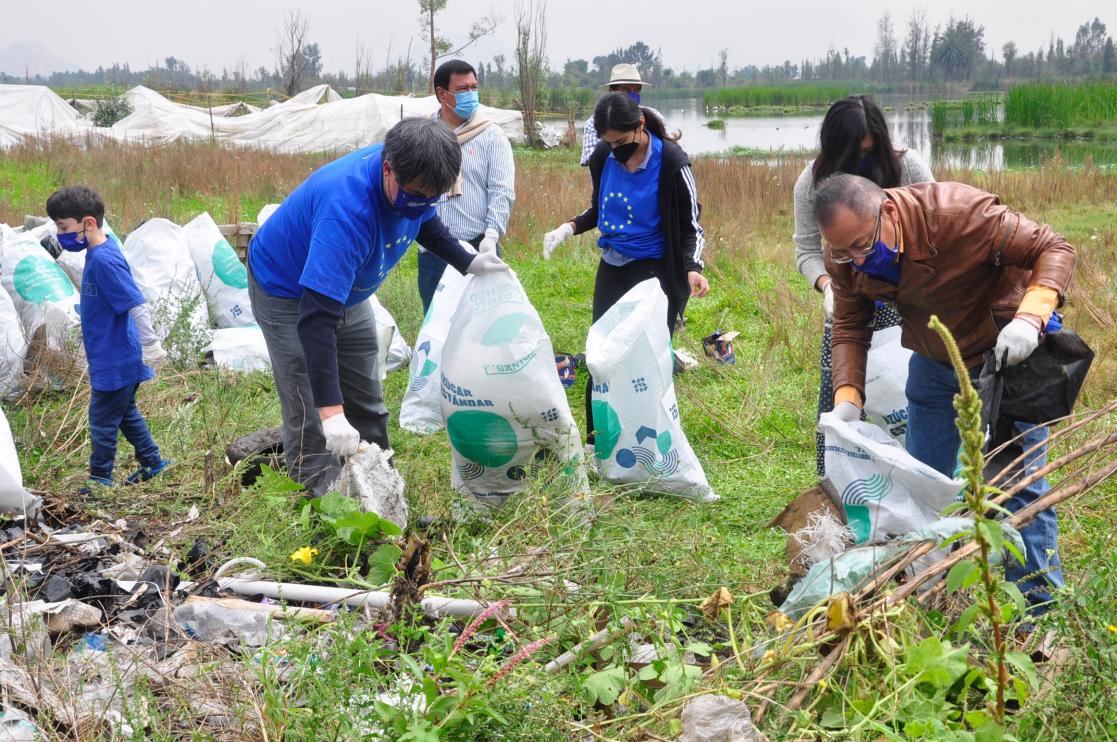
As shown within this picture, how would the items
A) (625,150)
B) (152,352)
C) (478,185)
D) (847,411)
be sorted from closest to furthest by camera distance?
(847,411) → (625,150) → (152,352) → (478,185)

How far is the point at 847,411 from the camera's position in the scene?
2.37 meters

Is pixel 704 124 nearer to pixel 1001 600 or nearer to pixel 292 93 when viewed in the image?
pixel 292 93

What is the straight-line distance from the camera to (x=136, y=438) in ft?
11.6

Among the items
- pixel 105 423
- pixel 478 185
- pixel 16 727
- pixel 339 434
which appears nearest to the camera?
pixel 16 727

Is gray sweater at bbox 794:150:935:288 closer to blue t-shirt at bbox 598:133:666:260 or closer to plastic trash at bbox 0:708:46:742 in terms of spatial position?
blue t-shirt at bbox 598:133:666:260

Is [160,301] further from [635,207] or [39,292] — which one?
[635,207]

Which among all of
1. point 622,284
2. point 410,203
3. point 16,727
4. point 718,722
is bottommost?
point 16,727

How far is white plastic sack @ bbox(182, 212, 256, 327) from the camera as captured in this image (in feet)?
17.0

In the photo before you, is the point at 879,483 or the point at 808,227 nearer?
the point at 879,483

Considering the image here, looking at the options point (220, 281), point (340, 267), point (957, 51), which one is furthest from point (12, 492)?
point (957, 51)

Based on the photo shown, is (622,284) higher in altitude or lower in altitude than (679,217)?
lower

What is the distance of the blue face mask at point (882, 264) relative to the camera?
2137 millimetres

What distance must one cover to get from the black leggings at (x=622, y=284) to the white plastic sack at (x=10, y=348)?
244 cm

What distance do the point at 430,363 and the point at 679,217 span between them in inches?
46.9
